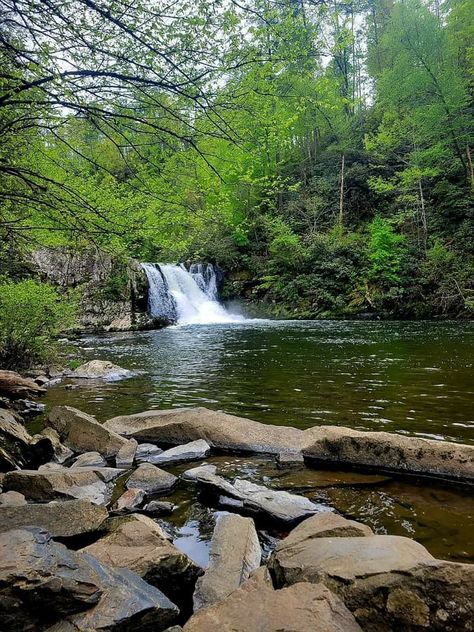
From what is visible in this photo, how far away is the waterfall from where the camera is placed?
1013 inches

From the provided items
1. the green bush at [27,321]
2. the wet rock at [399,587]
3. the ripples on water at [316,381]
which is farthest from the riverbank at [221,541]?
the green bush at [27,321]

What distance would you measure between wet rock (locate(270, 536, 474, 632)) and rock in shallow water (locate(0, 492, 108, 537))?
162 cm

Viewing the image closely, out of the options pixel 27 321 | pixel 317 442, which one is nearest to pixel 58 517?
pixel 317 442

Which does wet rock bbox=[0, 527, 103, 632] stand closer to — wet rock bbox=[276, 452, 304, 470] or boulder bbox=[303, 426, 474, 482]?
wet rock bbox=[276, 452, 304, 470]

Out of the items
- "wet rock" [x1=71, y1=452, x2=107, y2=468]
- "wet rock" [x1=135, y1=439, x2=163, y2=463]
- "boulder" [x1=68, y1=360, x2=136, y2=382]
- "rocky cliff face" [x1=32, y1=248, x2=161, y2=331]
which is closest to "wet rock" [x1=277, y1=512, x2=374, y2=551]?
"wet rock" [x1=135, y1=439, x2=163, y2=463]

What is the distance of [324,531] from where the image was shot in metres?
2.85

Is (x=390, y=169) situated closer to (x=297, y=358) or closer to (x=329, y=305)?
(x=329, y=305)

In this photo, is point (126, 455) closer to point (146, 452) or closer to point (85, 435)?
point (146, 452)

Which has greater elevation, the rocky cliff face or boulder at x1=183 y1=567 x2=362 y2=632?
the rocky cliff face

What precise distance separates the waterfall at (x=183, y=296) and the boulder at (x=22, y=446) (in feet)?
65.8

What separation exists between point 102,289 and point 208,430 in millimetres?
20385

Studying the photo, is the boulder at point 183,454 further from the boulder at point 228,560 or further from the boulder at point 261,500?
the boulder at point 228,560

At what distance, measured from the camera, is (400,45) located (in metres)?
26.1

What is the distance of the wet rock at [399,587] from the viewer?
2002 millimetres
